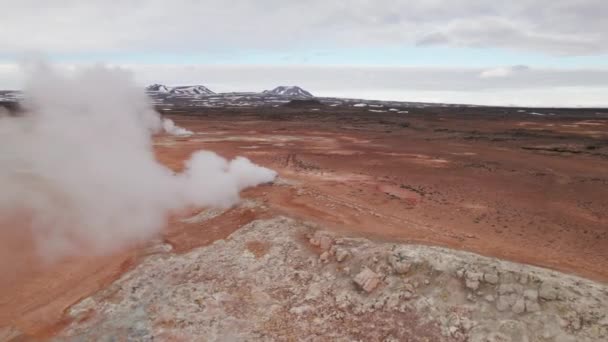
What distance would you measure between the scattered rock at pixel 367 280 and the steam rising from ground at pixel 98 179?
528cm

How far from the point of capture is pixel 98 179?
501 inches

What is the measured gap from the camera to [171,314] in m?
6.95

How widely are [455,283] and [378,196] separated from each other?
6390mm

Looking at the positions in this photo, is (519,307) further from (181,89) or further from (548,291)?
(181,89)

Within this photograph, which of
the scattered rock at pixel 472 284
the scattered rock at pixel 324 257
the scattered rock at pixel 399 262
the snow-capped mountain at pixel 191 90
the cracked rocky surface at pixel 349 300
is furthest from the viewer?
the snow-capped mountain at pixel 191 90

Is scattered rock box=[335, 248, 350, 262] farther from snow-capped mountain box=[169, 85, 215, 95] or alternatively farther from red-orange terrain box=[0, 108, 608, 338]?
snow-capped mountain box=[169, 85, 215, 95]

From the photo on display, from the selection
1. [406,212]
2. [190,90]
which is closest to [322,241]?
[406,212]

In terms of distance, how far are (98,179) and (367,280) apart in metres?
9.15

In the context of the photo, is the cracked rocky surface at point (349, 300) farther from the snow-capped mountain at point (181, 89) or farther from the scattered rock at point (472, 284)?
the snow-capped mountain at point (181, 89)

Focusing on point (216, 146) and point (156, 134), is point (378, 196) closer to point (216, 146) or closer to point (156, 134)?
point (216, 146)

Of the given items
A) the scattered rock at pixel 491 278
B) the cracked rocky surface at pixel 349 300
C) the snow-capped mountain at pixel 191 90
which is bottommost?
the cracked rocky surface at pixel 349 300

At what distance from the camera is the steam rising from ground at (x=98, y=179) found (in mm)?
10250

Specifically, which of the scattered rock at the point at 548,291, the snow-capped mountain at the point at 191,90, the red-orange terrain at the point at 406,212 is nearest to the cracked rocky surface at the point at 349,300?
the scattered rock at the point at 548,291

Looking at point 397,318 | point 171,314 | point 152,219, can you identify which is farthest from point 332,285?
point 152,219
